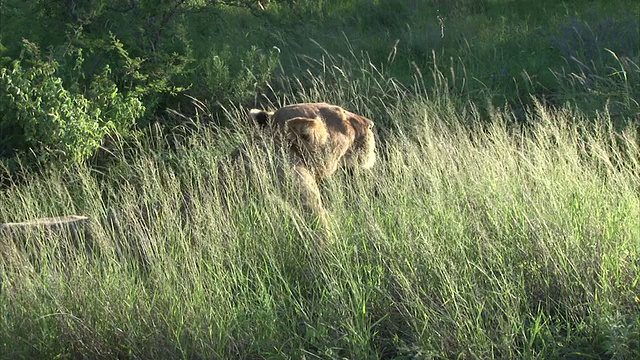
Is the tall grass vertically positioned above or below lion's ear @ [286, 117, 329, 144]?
below

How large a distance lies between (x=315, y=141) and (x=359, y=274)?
1.23 m

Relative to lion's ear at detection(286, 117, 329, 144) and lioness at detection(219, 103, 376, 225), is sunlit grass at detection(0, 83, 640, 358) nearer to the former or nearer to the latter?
lioness at detection(219, 103, 376, 225)

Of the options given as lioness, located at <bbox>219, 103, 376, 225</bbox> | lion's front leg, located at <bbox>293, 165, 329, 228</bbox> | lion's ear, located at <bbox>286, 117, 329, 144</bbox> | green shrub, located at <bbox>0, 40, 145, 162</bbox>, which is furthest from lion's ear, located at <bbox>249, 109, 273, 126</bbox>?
green shrub, located at <bbox>0, 40, 145, 162</bbox>

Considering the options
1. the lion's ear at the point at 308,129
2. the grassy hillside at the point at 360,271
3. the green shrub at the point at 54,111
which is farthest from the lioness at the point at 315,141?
the green shrub at the point at 54,111

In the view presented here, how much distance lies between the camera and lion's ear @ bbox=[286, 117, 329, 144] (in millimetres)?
5941

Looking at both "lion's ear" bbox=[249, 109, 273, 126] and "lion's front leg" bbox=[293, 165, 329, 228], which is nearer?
"lion's front leg" bbox=[293, 165, 329, 228]

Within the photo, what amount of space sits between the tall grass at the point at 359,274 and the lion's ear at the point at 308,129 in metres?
0.32

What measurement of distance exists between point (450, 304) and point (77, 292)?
2.03 metres

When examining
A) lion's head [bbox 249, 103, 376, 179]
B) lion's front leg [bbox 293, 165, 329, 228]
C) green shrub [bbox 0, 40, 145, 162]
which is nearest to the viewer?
lion's front leg [bbox 293, 165, 329, 228]

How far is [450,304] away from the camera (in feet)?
15.3

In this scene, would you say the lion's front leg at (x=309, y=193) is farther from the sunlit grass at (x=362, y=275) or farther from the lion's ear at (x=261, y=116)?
the lion's ear at (x=261, y=116)

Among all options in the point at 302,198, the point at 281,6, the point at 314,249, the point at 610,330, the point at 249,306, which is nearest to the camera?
the point at 610,330

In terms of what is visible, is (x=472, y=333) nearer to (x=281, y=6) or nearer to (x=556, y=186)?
(x=556, y=186)

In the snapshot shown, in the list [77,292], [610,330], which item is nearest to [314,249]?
[77,292]
